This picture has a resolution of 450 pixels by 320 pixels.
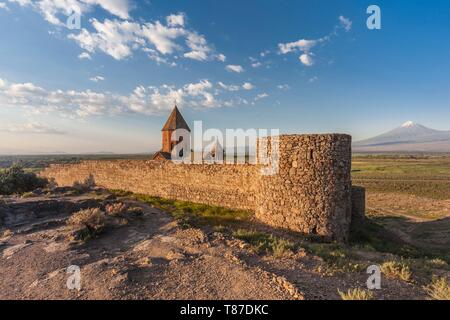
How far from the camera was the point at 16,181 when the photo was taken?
68.5 feet

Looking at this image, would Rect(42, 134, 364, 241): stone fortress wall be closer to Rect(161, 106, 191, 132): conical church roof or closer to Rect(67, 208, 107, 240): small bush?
Rect(67, 208, 107, 240): small bush

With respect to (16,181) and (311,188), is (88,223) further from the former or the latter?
(16,181)

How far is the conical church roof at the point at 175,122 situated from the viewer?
28141mm

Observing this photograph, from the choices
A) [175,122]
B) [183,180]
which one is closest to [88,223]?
[183,180]

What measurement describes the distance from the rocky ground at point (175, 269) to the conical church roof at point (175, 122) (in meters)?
20.4

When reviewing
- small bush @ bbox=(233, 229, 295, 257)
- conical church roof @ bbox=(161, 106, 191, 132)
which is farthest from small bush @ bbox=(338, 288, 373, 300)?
conical church roof @ bbox=(161, 106, 191, 132)

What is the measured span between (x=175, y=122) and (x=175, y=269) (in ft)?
79.7

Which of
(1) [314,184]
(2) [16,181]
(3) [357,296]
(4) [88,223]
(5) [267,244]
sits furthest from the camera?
(2) [16,181]

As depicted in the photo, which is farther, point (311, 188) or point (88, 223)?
point (311, 188)

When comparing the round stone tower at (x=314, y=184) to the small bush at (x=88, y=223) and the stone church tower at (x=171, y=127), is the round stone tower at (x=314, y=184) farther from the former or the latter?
the stone church tower at (x=171, y=127)

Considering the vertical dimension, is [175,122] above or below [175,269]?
above
